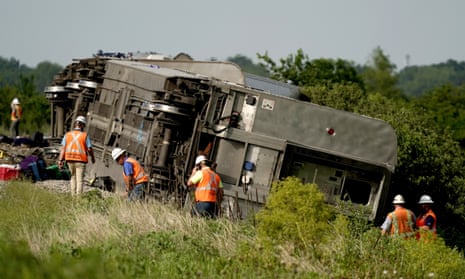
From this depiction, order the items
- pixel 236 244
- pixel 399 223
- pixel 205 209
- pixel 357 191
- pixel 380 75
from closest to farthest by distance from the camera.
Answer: pixel 236 244 < pixel 205 209 < pixel 399 223 < pixel 357 191 < pixel 380 75

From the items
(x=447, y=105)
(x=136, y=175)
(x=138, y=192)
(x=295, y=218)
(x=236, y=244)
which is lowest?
(x=138, y=192)

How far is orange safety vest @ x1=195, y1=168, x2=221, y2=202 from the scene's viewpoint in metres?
16.7

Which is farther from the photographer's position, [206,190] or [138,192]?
[138,192]

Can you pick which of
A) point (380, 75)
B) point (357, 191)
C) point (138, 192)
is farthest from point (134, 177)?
point (380, 75)

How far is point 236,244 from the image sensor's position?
1331 centimetres

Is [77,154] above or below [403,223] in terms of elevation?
below

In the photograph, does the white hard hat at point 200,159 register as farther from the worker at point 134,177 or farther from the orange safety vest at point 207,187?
the worker at point 134,177

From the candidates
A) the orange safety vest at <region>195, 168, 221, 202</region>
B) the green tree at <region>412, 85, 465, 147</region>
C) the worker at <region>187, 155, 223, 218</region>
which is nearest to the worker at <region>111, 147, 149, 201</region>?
the worker at <region>187, 155, 223, 218</region>

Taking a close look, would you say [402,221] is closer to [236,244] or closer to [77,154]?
[236,244]

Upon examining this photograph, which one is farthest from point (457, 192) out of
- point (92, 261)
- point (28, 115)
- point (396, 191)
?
point (28, 115)

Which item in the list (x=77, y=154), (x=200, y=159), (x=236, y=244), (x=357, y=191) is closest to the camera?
(x=236, y=244)

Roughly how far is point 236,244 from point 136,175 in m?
4.70

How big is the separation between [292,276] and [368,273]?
1153 millimetres

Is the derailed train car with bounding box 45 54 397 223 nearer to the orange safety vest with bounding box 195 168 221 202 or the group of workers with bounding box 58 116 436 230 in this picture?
the group of workers with bounding box 58 116 436 230
